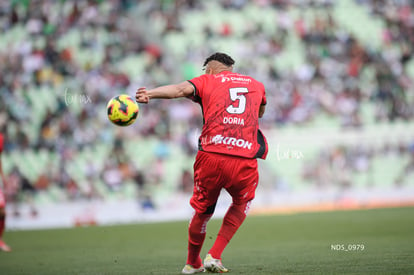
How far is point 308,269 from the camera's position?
6.79 metres

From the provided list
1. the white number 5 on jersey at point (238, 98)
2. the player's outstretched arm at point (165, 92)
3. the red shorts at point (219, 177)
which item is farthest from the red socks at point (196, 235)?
the player's outstretched arm at point (165, 92)

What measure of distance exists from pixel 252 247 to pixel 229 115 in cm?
428

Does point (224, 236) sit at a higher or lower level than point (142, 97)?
lower

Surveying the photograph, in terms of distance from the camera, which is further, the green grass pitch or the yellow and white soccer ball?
the green grass pitch

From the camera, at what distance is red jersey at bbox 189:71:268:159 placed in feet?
21.7

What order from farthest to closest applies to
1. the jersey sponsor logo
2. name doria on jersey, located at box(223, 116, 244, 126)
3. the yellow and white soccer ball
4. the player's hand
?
the jersey sponsor logo < name doria on jersey, located at box(223, 116, 244, 126) < the yellow and white soccer ball < the player's hand

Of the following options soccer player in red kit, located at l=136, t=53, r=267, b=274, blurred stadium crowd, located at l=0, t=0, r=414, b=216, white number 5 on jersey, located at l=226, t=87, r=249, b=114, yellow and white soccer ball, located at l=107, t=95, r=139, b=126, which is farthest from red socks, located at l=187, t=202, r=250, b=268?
blurred stadium crowd, located at l=0, t=0, r=414, b=216

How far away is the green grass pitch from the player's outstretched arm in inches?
77.7

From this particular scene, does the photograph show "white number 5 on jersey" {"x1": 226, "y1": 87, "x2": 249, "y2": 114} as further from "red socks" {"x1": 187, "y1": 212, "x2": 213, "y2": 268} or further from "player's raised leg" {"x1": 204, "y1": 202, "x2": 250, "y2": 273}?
"red socks" {"x1": 187, "y1": 212, "x2": 213, "y2": 268}

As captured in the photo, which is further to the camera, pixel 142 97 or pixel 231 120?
pixel 231 120

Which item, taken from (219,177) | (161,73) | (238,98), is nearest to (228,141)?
(219,177)

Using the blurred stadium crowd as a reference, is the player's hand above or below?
below

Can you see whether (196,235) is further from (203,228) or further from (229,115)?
(229,115)

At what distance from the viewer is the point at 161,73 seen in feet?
79.8
